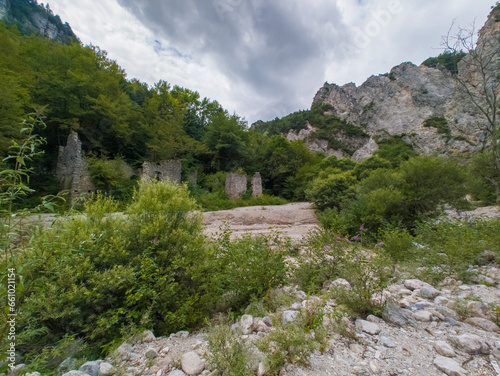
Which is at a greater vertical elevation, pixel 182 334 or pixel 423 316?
pixel 423 316

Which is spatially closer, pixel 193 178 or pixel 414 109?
pixel 193 178

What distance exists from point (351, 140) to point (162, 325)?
4128 cm

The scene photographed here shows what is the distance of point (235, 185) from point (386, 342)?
51.5ft

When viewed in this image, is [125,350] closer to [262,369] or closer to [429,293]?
[262,369]

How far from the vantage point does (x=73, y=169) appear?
37.8 feet

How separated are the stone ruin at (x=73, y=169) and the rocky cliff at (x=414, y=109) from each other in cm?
3210

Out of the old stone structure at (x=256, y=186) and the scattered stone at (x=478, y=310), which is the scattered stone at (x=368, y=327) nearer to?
the scattered stone at (x=478, y=310)

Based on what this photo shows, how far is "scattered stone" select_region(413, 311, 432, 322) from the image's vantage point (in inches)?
78.5

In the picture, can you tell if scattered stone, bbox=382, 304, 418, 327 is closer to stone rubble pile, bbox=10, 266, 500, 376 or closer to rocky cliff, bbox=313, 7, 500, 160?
stone rubble pile, bbox=10, 266, 500, 376

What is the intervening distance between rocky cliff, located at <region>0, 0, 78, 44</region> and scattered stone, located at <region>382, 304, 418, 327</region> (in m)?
53.1

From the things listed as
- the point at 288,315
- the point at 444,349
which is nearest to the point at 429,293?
the point at 444,349

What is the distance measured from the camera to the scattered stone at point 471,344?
5.14 feet

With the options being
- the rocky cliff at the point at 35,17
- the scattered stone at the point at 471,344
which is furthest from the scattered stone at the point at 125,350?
the rocky cliff at the point at 35,17

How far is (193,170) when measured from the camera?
1728 cm
